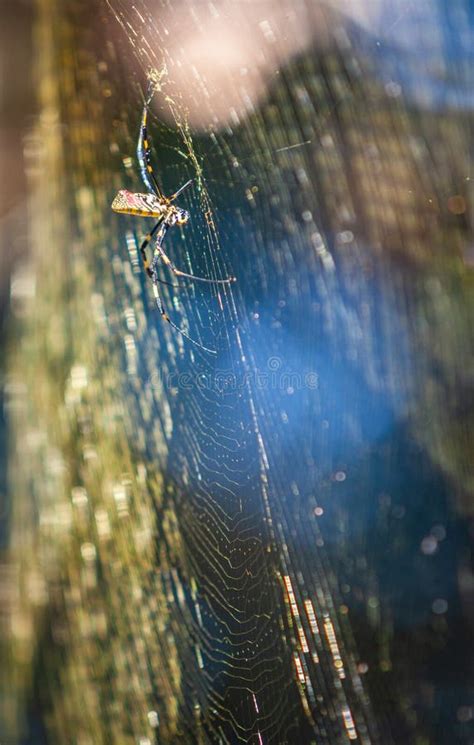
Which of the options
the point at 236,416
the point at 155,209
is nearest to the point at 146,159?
the point at 155,209

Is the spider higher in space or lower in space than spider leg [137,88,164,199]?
lower

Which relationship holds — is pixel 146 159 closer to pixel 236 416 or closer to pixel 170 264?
pixel 170 264

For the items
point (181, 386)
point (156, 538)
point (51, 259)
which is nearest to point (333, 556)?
point (156, 538)

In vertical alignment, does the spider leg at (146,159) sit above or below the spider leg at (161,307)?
above

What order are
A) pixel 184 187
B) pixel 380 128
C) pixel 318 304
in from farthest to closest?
pixel 318 304, pixel 380 128, pixel 184 187

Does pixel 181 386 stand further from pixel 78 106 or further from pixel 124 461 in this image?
pixel 78 106
